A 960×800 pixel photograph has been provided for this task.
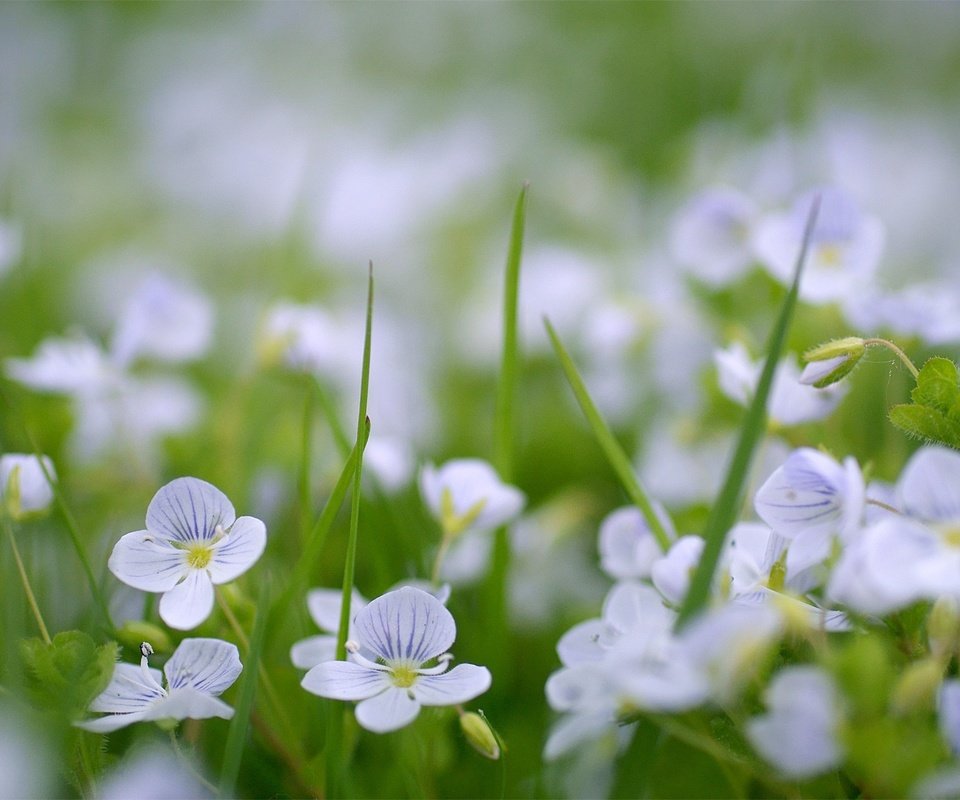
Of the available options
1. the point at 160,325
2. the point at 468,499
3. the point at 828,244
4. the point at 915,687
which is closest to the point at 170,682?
the point at 468,499

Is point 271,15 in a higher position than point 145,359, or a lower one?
higher

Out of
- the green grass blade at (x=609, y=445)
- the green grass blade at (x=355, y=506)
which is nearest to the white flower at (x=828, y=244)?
the green grass blade at (x=609, y=445)

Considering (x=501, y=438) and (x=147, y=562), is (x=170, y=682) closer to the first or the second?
(x=147, y=562)

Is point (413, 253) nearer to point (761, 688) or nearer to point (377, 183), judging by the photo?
point (377, 183)

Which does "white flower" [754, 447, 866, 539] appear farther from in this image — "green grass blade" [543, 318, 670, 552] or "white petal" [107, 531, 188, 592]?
"white petal" [107, 531, 188, 592]

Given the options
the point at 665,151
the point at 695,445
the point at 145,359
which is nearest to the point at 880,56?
the point at 665,151

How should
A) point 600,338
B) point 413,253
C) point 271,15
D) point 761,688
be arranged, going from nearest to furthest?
point 761,688 < point 600,338 < point 413,253 < point 271,15
